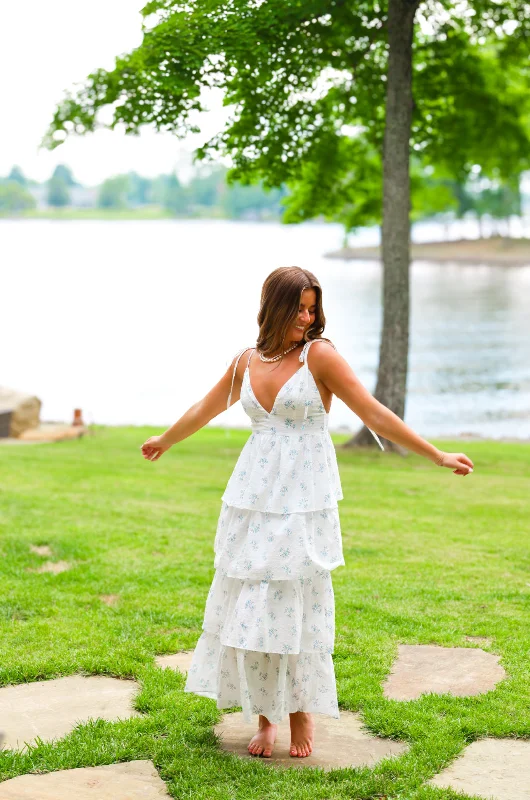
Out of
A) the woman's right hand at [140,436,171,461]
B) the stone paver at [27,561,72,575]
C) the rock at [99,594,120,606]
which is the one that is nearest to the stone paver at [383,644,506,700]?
the woman's right hand at [140,436,171,461]

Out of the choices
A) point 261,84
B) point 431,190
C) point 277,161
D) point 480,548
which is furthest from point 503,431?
point 480,548

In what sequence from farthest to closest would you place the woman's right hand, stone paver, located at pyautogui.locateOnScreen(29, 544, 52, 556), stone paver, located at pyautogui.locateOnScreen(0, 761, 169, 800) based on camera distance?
1. stone paver, located at pyautogui.locateOnScreen(29, 544, 52, 556)
2. the woman's right hand
3. stone paver, located at pyautogui.locateOnScreen(0, 761, 169, 800)

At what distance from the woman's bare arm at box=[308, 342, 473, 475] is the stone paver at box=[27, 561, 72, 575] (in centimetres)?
320

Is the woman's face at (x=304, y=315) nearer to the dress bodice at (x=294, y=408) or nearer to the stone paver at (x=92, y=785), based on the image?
the dress bodice at (x=294, y=408)

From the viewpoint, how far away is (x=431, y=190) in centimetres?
1856

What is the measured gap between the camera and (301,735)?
396cm

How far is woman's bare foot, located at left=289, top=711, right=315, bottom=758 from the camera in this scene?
12.9 ft

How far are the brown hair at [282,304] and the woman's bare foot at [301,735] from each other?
1431 mm

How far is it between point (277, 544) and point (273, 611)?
0.86 feet

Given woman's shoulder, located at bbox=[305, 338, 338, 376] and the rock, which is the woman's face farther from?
the rock

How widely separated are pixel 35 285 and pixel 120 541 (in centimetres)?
6052

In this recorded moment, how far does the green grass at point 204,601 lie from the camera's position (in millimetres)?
3812

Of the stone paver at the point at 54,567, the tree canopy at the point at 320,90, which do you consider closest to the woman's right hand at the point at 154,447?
the stone paver at the point at 54,567

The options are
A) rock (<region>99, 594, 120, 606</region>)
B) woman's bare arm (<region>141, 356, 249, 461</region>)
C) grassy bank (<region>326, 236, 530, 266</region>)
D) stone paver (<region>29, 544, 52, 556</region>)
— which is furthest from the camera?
grassy bank (<region>326, 236, 530, 266</region>)
